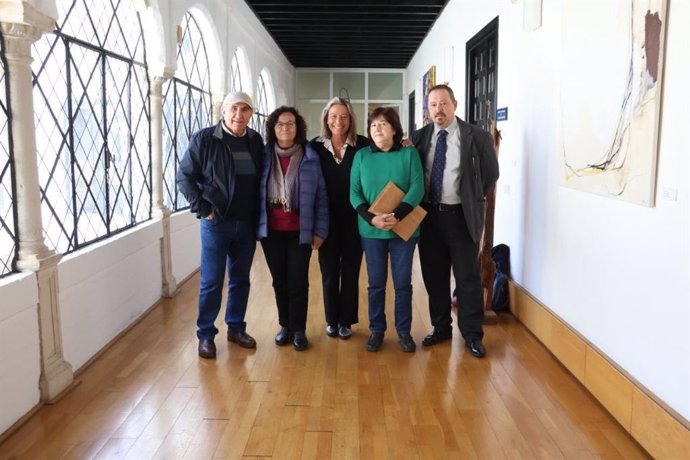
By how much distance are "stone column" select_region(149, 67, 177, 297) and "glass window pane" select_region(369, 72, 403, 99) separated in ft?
38.2

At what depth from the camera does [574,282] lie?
3746 mm

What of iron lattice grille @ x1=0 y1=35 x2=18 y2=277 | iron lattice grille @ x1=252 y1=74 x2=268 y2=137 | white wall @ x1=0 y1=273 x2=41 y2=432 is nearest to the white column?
iron lattice grille @ x1=252 y1=74 x2=268 y2=137

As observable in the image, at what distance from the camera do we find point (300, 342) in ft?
13.5

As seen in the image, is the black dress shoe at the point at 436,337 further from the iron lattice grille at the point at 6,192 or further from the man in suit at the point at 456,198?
the iron lattice grille at the point at 6,192

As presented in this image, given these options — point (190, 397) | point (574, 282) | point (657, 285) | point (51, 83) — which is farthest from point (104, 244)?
point (657, 285)

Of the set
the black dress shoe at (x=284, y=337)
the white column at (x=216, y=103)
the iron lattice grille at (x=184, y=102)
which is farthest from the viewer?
the white column at (x=216, y=103)

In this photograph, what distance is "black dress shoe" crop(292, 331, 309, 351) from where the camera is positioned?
4098 mm

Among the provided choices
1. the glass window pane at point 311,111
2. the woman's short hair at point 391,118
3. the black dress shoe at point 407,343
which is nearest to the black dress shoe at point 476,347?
the black dress shoe at point 407,343

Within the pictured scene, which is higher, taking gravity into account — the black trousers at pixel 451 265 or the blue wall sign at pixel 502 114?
the blue wall sign at pixel 502 114

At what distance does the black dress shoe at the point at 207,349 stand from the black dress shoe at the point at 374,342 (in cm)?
99

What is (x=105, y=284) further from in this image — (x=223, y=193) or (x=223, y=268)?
(x=223, y=193)

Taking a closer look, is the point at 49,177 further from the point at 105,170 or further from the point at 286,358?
the point at 286,358

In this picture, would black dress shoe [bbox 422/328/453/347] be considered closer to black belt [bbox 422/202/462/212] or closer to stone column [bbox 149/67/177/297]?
black belt [bbox 422/202/462/212]

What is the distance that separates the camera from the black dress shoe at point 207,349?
3928 mm
